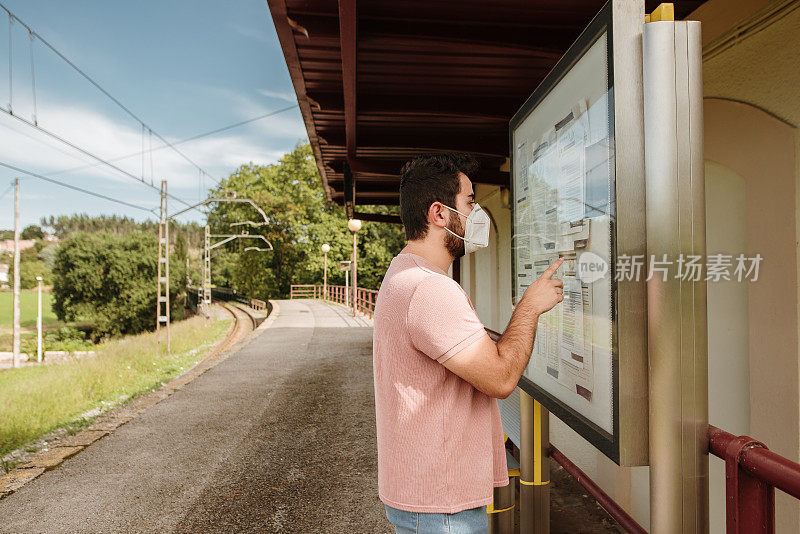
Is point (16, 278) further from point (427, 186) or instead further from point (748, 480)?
point (748, 480)

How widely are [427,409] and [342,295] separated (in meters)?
28.8

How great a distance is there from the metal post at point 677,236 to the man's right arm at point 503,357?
35cm

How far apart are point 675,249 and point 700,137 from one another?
248 mm

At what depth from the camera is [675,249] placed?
1.05 metres

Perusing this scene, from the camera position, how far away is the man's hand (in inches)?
55.2

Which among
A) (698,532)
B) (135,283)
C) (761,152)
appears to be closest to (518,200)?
(761,152)

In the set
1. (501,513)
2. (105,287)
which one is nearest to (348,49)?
(501,513)

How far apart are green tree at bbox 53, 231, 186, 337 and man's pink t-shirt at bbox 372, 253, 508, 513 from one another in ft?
158

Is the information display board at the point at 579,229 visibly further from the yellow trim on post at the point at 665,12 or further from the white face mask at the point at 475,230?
the white face mask at the point at 475,230

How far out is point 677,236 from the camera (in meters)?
1.06

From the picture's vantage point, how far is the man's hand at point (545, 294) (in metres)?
1.40

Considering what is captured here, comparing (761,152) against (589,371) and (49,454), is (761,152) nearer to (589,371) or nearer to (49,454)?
(589,371)

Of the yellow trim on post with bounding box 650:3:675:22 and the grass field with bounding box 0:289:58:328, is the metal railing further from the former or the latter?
the grass field with bounding box 0:289:58:328

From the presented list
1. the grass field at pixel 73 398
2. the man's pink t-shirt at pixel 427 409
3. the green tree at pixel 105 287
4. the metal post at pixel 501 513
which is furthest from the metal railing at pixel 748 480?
the green tree at pixel 105 287
